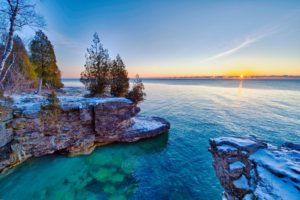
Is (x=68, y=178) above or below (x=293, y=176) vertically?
below

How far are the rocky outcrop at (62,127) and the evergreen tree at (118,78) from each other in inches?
357

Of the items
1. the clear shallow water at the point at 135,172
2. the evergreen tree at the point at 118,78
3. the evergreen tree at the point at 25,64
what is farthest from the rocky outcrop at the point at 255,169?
the evergreen tree at the point at 25,64

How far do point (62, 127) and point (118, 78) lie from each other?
13768 millimetres

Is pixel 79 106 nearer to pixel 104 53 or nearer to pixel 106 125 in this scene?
pixel 106 125

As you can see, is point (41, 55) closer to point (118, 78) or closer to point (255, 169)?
point (118, 78)

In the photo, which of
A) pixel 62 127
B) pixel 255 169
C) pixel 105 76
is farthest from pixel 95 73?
pixel 255 169

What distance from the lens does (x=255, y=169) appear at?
511 centimetres

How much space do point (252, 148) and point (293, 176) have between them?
5.34ft

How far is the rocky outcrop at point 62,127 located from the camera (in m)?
12.0

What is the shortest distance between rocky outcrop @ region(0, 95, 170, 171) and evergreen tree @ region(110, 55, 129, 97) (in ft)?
29.7

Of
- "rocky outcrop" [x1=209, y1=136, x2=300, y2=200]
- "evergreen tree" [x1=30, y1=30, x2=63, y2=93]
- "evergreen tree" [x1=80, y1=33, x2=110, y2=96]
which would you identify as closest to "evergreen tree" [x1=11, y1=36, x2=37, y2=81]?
"evergreen tree" [x1=30, y1=30, x2=63, y2=93]

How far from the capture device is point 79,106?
1469 centimetres

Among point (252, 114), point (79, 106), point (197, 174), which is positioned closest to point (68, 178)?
point (79, 106)

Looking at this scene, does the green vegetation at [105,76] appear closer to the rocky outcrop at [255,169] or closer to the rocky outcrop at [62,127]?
the rocky outcrop at [62,127]
